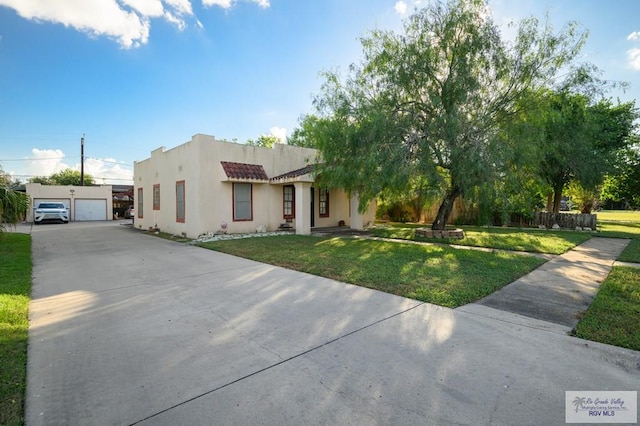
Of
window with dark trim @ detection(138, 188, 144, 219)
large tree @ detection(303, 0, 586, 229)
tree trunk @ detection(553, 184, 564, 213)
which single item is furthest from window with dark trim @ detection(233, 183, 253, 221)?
tree trunk @ detection(553, 184, 564, 213)

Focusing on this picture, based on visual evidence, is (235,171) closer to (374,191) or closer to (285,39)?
(285,39)

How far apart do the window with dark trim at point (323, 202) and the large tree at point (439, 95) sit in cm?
536

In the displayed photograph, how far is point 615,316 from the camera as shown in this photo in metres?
3.99

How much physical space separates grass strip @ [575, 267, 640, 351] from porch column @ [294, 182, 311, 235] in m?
9.87

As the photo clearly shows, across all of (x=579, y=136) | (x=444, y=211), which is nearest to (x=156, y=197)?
(x=444, y=211)

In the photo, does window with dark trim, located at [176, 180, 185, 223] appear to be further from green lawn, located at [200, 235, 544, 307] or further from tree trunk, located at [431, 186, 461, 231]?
tree trunk, located at [431, 186, 461, 231]

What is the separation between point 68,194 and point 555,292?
3476cm

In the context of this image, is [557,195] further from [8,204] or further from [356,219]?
[8,204]

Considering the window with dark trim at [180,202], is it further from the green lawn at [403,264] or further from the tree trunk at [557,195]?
the tree trunk at [557,195]

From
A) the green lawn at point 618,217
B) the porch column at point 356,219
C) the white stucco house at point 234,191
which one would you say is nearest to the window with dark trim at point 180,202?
the white stucco house at point 234,191

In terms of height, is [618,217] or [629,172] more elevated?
[629,172]

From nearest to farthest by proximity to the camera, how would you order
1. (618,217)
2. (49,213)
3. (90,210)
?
(49,213)
(618,217)
(90,210)

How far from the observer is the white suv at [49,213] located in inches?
885

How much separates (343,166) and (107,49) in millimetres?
10797
